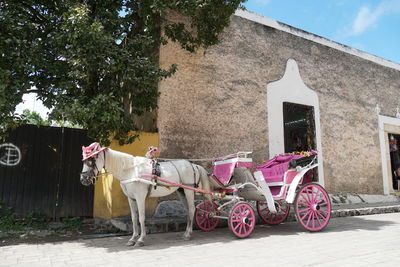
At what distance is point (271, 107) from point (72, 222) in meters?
6.35

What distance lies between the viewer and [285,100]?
32.3ft

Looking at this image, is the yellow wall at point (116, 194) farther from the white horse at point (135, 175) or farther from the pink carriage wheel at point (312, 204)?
the pink carriage wheel at point (312, 204)

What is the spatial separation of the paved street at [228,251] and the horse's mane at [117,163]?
3.90ft

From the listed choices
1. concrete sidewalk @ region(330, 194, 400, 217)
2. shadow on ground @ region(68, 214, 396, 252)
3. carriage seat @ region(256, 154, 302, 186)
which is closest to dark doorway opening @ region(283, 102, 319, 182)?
concrete sidewalk @ region(330, 194, 400, 217)

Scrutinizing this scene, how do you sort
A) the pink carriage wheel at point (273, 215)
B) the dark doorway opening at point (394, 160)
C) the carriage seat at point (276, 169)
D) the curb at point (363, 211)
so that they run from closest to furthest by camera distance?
1. the carriage seat at point (276, 169)
2. the pink carriage wheel at point (273, 215)
3. the curb at point (363, 211)
4. the dark doorway opening at point (394, 160)

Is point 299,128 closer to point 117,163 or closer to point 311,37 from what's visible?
point 311,37

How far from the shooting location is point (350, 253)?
4.21 meters

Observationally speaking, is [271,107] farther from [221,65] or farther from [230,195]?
[230,195]

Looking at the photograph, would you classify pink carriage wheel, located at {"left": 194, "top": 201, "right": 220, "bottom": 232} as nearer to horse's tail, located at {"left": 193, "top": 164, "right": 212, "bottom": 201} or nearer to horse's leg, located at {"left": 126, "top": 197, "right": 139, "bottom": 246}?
horse's tail, located at {"left": 193, "top": 164, "right": 212, "bottom": 201}

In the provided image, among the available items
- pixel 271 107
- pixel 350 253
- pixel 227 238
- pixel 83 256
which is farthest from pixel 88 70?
pixel 271 107

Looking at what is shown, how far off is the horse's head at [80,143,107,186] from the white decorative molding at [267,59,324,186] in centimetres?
571

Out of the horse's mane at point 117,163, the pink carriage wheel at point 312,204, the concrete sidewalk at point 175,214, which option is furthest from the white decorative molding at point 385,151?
the horse's mane at point 117,163

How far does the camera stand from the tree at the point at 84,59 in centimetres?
526

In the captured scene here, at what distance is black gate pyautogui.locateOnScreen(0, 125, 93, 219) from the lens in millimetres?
6730
